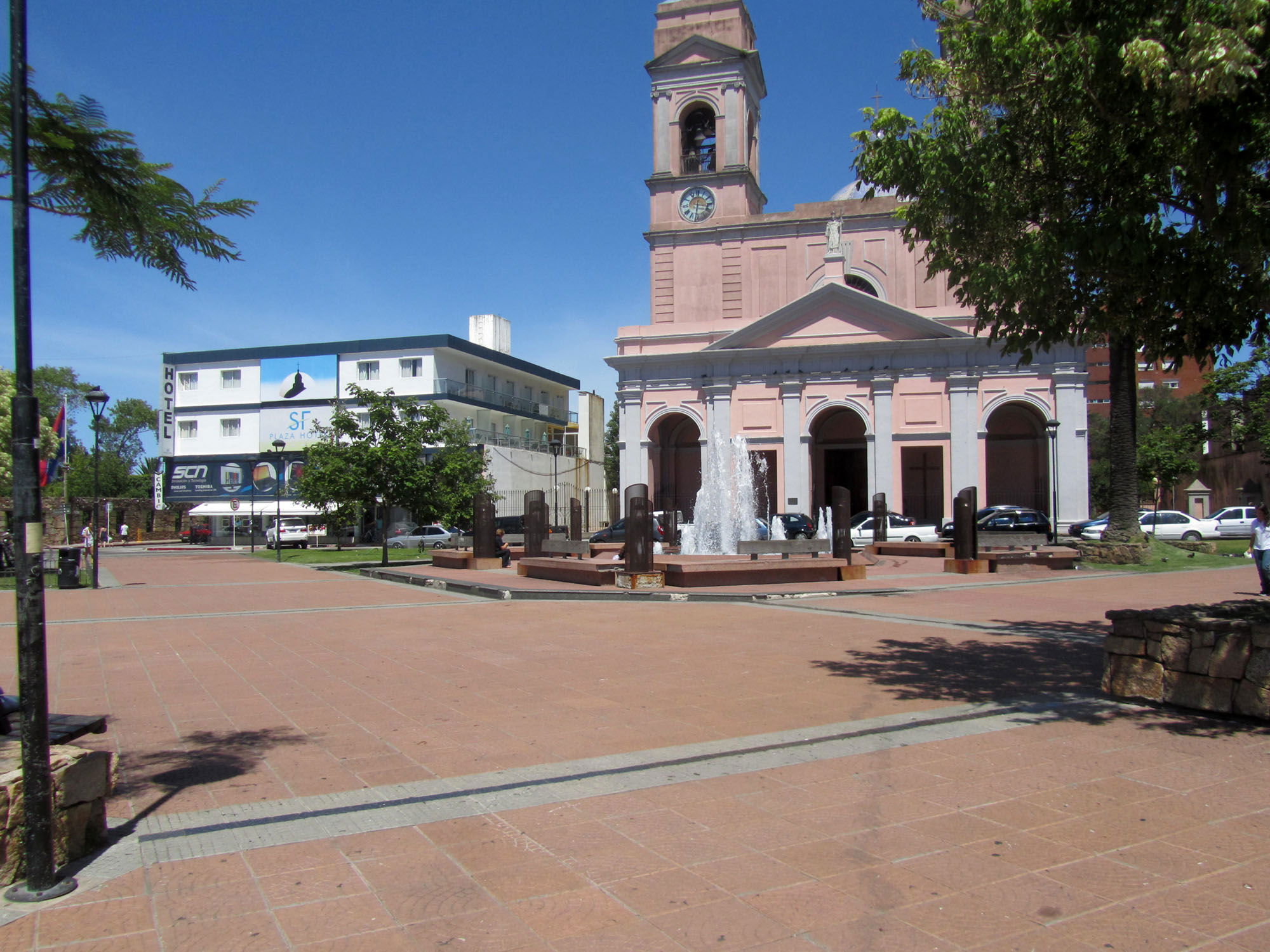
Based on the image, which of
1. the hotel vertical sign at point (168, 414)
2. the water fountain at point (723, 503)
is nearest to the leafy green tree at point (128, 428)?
the hotel vertical sign at point (168, 414)

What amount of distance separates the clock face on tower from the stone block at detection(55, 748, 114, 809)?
42.7 metres

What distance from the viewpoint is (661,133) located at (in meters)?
43.9

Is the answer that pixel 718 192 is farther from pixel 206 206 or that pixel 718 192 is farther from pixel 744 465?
pixel 206 206

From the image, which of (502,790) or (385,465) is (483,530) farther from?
(502,790)

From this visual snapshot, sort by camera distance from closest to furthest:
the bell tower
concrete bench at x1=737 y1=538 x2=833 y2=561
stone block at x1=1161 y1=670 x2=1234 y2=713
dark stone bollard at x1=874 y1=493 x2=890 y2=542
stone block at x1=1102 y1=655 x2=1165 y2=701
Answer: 1. stone block at x1=1161 y1=670 x2=1234 y2=713
2. stone block at x1=1102 y1=655 x2=1165 y2=701
3. concrete bench at x1=737 y1=538 x2=833 y2=561
4. dark stone bollard at x1=874 y1=493 x2=890 y2=542
5. the bell tower

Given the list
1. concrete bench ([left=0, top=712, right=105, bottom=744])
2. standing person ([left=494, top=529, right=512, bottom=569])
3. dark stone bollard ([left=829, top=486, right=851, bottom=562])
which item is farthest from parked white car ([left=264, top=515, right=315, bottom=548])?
concrete bench ([left=0, top=712, right=105, bottom=744])

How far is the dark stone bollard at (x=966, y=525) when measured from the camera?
21688 millimetres

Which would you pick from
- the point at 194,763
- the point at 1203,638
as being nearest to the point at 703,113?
the point at 1203,638

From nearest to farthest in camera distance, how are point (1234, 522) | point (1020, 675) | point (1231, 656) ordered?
point (1231, 656), point (1020, 675), point (1234, 522)

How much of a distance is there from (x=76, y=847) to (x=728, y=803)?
3183mm

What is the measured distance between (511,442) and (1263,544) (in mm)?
43350

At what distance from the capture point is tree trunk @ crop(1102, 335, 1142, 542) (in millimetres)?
23906

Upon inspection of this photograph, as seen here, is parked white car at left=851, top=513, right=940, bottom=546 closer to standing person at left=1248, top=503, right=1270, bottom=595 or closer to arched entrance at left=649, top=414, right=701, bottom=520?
arched entrance at left=649, top=414, right=701, bottom=520

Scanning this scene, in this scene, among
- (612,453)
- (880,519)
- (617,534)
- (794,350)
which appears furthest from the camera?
(612,453)
